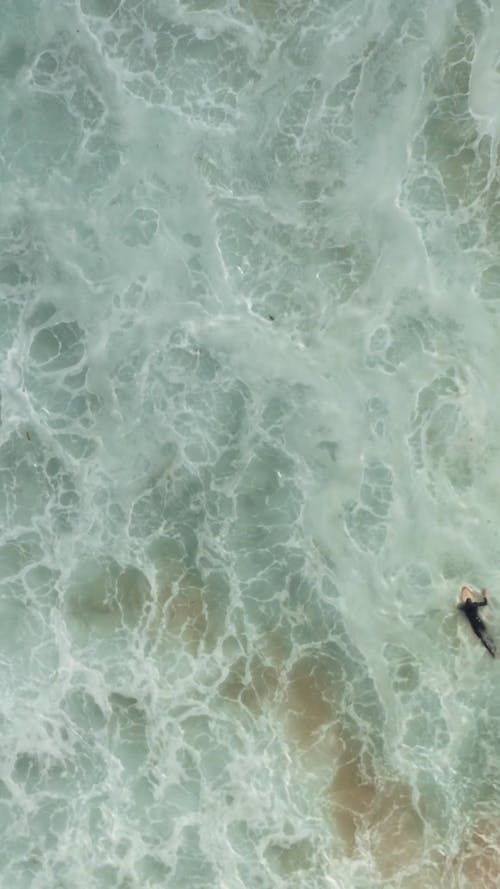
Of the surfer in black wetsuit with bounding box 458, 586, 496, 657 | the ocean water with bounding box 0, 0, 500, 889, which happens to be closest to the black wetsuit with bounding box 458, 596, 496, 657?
the surfer in black wetsuit with bounding box 458, 586, 496, 657

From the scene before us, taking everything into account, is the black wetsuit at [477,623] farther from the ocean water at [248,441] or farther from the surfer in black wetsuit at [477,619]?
the ocean water at [248,441]

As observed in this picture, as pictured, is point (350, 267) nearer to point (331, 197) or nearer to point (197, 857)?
point (331, 197)

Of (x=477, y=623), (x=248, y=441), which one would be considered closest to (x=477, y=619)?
(x=477, y=623)

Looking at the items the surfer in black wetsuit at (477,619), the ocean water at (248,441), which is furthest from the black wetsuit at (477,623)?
the ocean water at (248,441)

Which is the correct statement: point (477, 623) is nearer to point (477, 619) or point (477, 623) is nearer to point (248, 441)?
point (477, 619)

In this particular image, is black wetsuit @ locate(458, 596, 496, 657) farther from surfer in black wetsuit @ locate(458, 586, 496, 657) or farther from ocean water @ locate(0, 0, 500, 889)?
ocean water @ locate(0, 0, 500, 889)

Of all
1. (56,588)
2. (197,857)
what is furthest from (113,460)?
(197,857)
